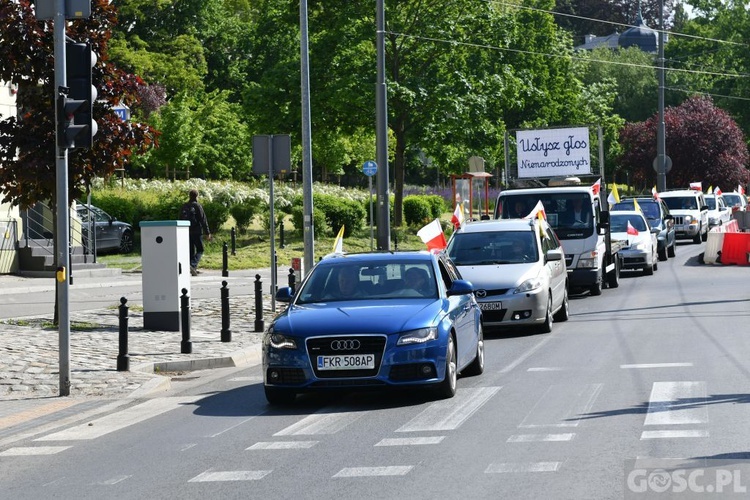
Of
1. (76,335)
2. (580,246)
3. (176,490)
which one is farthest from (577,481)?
(580,246)

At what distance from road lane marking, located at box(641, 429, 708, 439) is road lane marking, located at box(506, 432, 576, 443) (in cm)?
56

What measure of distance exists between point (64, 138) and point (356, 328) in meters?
3.91

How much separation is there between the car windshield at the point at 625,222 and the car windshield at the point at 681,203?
1593cm

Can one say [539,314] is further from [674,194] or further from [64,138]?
[674,194]

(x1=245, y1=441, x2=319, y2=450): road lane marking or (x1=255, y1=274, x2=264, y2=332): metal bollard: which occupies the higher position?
(x1=255, y1=274, x2=264, y2=332): metal bollard

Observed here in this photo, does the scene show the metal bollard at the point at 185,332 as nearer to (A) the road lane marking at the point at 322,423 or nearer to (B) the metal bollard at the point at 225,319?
(B) the metal bollard at the point at 225,319

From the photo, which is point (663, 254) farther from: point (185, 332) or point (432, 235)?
point (185, 332)

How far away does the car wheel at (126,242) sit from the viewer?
3978cm

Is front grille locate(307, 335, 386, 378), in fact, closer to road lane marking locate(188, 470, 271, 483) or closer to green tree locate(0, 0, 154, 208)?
road lane marking locate(188, 470, 271, 483)

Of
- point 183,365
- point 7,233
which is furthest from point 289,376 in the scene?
point 7,233

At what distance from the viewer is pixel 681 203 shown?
50.5m

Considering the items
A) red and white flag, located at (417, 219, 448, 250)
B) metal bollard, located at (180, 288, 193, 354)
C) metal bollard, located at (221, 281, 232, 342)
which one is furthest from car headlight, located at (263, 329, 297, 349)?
red and white flag, located at (417, 219, 448, 250)

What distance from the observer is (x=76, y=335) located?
62.7 ft

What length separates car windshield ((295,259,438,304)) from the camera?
13.2 metres
